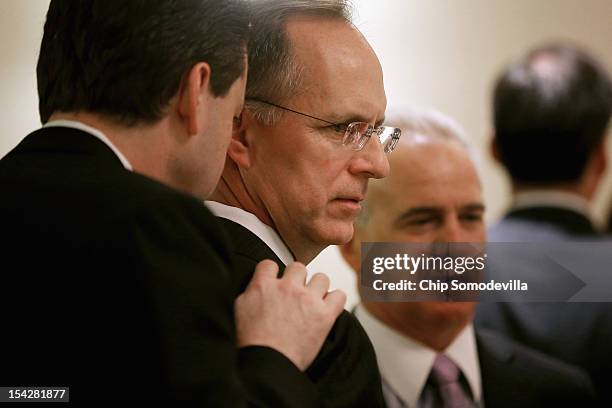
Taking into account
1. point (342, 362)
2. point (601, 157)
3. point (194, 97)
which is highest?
point (194, 97)

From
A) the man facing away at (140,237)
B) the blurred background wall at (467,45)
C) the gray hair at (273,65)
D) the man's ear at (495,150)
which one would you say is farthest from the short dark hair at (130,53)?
the blurred background wall at (467,45)

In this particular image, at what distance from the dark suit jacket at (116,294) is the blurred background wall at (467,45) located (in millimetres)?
1358

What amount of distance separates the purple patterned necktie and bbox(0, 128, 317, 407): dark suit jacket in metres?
1.09

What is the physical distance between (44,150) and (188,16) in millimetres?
226

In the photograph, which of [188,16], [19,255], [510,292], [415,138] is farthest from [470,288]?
[19,255]

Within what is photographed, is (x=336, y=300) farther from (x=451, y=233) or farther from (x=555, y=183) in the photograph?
(x=555, y=183)

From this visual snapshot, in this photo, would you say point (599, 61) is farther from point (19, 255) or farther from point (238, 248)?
point (19, 255)

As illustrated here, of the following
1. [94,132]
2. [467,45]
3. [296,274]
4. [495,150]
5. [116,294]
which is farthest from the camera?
[467,45]

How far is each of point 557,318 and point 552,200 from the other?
0.80 ft

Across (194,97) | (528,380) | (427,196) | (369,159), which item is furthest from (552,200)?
(194,97)

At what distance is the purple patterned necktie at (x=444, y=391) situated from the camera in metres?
2.13

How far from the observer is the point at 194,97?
1.23m

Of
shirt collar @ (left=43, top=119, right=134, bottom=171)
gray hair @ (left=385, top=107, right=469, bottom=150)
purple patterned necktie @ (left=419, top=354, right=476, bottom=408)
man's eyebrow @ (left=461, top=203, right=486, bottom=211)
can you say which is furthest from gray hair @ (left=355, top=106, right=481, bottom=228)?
shirt collar @ (left=43, top=119, right=134, bottom=171)

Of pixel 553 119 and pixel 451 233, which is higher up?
pixel 553 119
